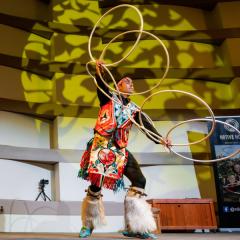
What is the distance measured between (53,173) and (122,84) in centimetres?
321

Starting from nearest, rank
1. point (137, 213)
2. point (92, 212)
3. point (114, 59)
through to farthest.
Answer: point (137, 213), point (92, 212), point (114, 59)

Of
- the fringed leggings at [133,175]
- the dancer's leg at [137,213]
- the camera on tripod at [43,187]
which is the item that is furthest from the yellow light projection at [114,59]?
the dancer's leg at [137,213]

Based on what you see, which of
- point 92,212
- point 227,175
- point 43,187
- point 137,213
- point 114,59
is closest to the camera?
point 137,213

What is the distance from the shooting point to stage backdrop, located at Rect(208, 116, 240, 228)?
19.4 ft

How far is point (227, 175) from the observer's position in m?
6.12

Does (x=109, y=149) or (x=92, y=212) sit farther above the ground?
(x=109, y=149)

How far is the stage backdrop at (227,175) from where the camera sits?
5926 mm

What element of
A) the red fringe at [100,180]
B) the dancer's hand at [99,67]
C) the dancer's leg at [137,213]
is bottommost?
the dancer's leg at [137,213]

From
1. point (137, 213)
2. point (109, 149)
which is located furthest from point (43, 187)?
point (137, 213)

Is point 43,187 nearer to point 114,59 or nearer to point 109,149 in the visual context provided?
point 114,59

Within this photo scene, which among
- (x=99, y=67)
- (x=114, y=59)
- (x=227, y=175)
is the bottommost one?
(x=227, y=175)

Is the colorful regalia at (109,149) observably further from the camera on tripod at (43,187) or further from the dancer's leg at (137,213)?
the camera on tripod at (43,187)

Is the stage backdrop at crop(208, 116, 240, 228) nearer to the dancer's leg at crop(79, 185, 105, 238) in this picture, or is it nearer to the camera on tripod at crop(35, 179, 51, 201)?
the camera on tripod at crop(35, 179, 51, 201)

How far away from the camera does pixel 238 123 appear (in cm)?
638
